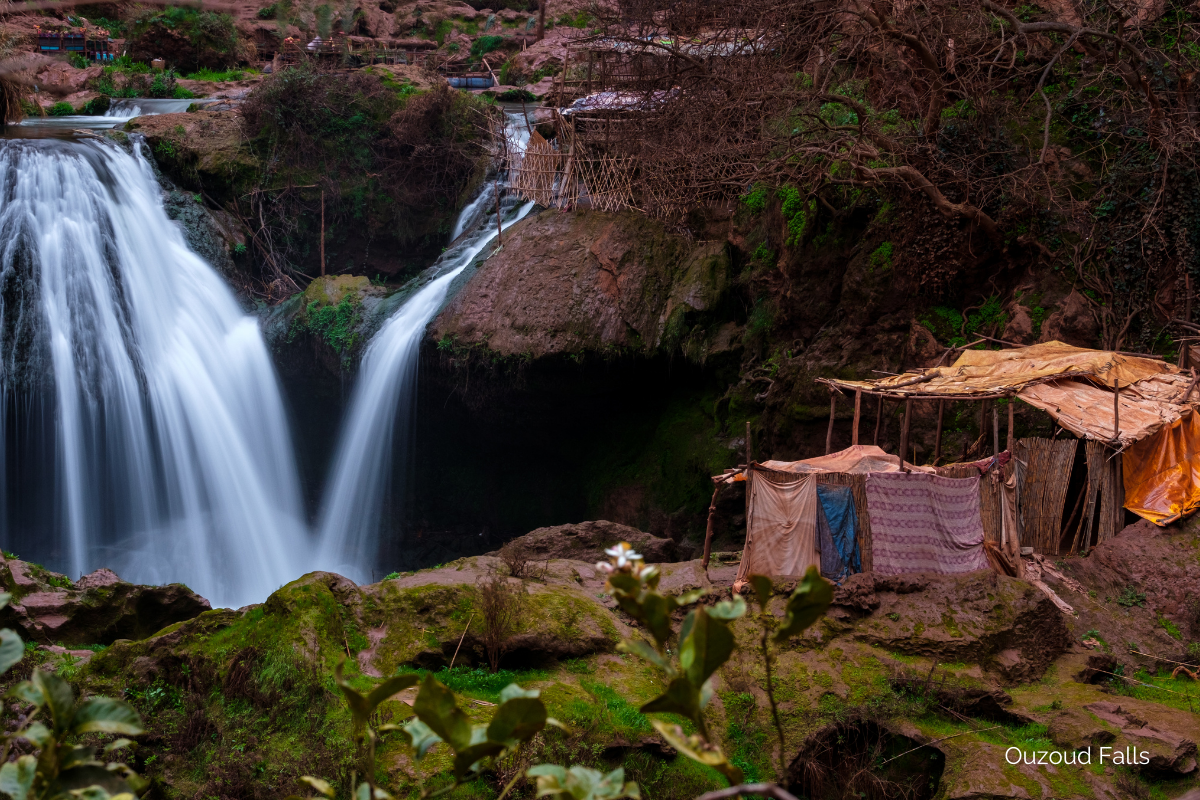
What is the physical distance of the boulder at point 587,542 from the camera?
506 inches

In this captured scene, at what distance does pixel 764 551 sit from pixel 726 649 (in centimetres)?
811

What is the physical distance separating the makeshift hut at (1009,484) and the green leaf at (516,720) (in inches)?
305

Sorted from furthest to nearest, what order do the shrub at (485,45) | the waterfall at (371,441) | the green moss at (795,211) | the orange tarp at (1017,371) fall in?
the shrub at (485,45) → the waterfall at (371,441) → the green moss at (795,211) → the orange tarp at (1017,371)

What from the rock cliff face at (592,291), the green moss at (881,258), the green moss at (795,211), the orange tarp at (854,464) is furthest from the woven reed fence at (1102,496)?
the rock cliff face at (592,291)

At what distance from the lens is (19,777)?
1797 millimetres

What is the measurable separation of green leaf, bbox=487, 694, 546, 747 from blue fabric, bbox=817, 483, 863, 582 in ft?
25.8

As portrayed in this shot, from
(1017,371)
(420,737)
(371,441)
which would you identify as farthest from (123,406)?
(420,737)

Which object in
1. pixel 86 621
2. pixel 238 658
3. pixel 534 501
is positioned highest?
pixel 238 658

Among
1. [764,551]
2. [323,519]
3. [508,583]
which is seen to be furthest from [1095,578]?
[323,519]

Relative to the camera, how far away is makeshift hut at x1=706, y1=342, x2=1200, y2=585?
936 centimetres

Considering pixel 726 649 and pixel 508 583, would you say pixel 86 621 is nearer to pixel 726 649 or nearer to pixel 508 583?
pixel 508 583

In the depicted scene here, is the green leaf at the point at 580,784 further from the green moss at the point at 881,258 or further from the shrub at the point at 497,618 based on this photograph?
the green moss at the point at 881,258

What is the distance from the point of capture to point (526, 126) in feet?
71.5

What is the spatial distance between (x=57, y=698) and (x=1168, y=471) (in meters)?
10.8
